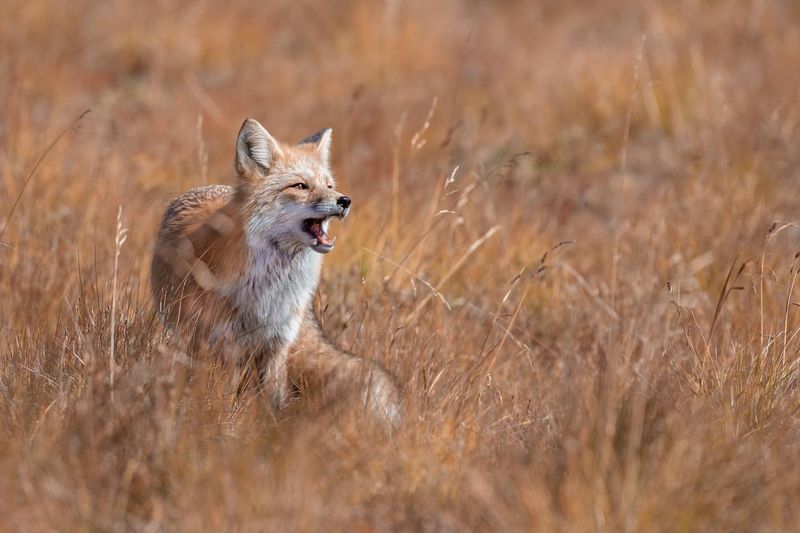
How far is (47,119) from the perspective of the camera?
28.5 ft

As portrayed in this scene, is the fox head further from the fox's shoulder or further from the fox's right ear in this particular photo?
the fox's shoulder

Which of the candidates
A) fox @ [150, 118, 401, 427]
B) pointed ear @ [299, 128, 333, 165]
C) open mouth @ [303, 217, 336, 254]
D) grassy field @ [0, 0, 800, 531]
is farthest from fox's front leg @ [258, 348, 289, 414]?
pointed ear @ [299, 128, 333, 165]

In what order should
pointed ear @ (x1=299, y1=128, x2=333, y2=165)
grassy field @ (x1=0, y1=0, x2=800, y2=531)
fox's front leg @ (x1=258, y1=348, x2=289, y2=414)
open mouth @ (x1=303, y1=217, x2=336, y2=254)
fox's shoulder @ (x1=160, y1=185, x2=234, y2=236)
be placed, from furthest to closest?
1. pointed ear @ (x1=299, y1=128, x2=333, y2=165)
2. fox's shoulder @ (x1=160, y1=185, x2=234, y2=236)
3. open mouth @ (x1=303, y1=217, x2=336, y2=254)
4. fox's front leg @ (x1=258, y1=348, x2=289, y2=414)
5. grassy field @ (x1=0, y1=0, x2=800, y2=531)

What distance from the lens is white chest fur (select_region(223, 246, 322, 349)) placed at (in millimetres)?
4699

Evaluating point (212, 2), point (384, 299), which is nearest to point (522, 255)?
point (384, 299)

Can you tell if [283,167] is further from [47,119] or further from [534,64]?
[534,64]

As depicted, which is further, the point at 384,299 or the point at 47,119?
the point at 47,119

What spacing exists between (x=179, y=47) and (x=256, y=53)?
99 cm

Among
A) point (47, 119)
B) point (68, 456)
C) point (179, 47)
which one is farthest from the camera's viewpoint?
point (179, 47)

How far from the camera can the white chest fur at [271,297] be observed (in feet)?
15.4

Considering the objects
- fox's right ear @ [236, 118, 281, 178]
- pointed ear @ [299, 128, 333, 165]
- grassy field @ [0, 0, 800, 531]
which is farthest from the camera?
pointed ear @ [299, 128, 333, 165]

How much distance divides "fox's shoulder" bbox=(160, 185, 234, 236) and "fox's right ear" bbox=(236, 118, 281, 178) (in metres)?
0.18

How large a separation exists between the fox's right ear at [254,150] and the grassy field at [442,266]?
672 mm

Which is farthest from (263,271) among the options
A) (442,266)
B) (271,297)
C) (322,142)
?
(442,266)
